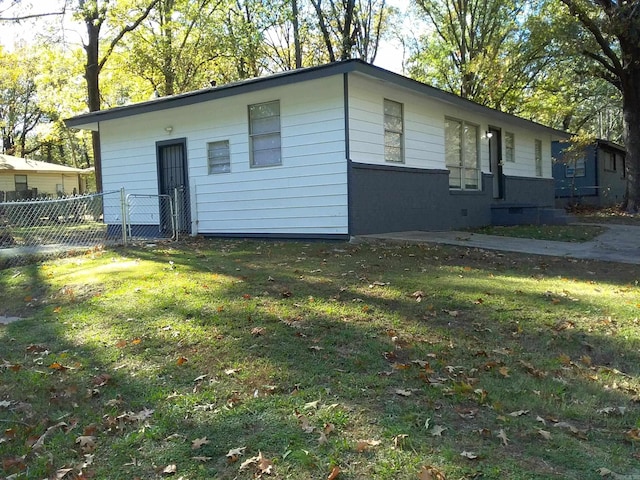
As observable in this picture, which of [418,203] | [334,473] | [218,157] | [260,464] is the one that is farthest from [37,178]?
[334,473]

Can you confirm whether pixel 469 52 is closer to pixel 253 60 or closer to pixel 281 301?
pixel 253 60

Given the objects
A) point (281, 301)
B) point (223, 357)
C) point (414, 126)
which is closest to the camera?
point (223, 357)

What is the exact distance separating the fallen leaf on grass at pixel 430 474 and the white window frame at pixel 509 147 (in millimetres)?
14929

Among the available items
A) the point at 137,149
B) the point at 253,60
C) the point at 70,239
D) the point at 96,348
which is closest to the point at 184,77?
the point at 253,60

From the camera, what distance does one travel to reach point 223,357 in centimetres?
A: 392

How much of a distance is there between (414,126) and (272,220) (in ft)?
12.5

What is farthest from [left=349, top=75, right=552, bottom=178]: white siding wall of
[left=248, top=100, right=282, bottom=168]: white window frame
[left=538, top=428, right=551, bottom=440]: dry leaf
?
[left=538, top=428, right=551, bottom=440]: dry leaf

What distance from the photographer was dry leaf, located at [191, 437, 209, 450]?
278 cm

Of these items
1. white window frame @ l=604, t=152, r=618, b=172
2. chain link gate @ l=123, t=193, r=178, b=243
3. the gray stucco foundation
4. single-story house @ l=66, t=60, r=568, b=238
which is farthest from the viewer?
white window frame @ l=604, t=152, r=618, b=172

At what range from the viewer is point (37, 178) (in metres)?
27.7

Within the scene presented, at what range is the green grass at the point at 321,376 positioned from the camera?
105 inches

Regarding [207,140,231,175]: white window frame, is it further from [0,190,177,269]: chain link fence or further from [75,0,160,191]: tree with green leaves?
[75,0,160,191]: tree with green leaves

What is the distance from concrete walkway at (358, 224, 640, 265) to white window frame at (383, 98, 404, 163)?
1.65 meters

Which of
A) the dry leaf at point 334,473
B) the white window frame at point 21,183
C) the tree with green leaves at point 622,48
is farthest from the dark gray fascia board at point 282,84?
the white window frame at point 21,183
